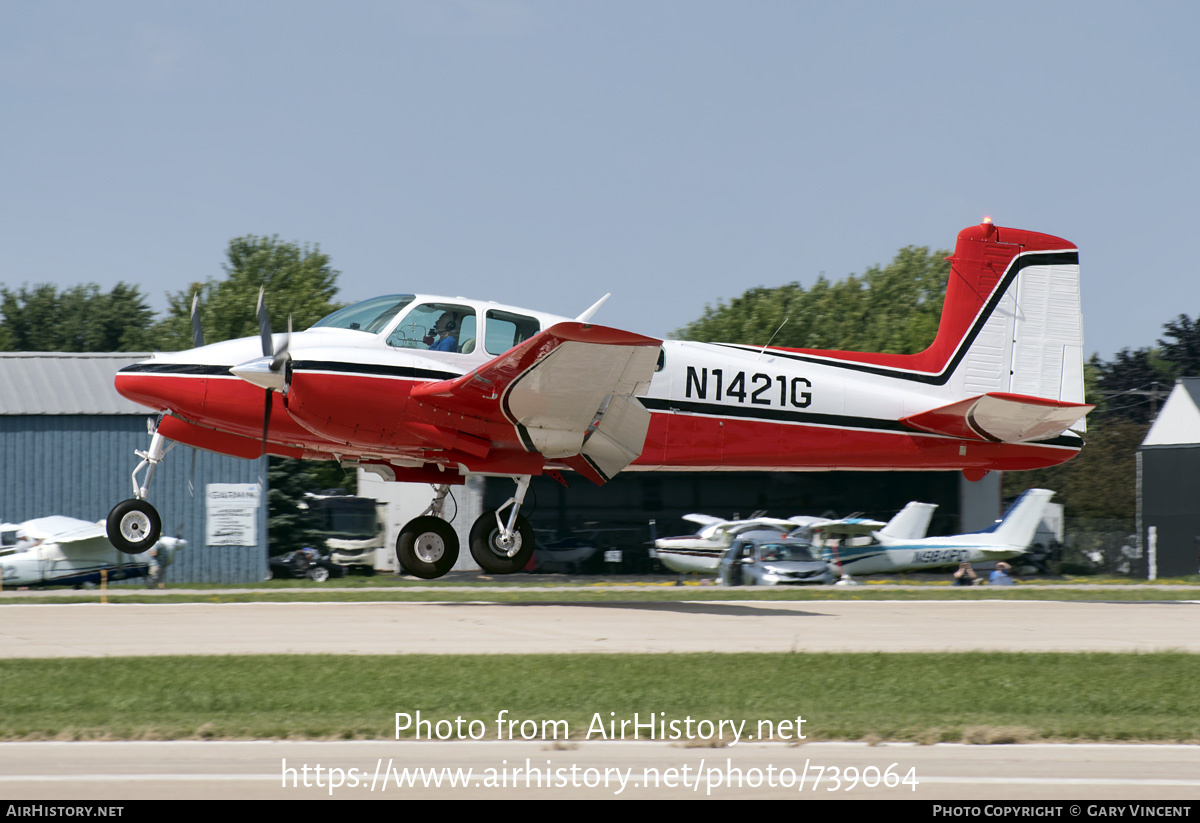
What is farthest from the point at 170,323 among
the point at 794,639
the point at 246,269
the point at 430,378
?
the point at 794,639

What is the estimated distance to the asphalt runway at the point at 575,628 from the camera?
41.2 ft

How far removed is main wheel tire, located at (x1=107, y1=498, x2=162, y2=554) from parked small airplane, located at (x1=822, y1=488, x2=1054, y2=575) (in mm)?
19926

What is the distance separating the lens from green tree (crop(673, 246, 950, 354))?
59.4 meters

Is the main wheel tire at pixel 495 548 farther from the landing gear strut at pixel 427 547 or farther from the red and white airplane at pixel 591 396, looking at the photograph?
the landing gear strut at pixel 427 547

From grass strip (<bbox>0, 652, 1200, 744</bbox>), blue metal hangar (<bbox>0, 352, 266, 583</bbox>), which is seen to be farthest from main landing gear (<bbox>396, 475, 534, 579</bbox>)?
blue metal hangar (<bbox>0, 352, 266, 583</bbox>)

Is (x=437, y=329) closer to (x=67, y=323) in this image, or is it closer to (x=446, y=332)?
(x=446, y=332)

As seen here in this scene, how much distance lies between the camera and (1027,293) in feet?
61.7

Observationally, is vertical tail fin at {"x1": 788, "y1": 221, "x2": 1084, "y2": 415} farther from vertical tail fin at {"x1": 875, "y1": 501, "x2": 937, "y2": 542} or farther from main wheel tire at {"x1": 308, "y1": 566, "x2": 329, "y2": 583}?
main wheel tire at {"x1": 308, "y1": 566, "x2": 329, "y2": 583}

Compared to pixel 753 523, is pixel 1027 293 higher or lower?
higher

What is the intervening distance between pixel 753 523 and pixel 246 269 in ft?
129

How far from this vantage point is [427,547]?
16328mm

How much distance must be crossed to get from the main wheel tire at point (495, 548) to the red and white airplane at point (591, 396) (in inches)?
1.2

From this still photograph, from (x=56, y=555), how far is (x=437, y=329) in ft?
50.9
